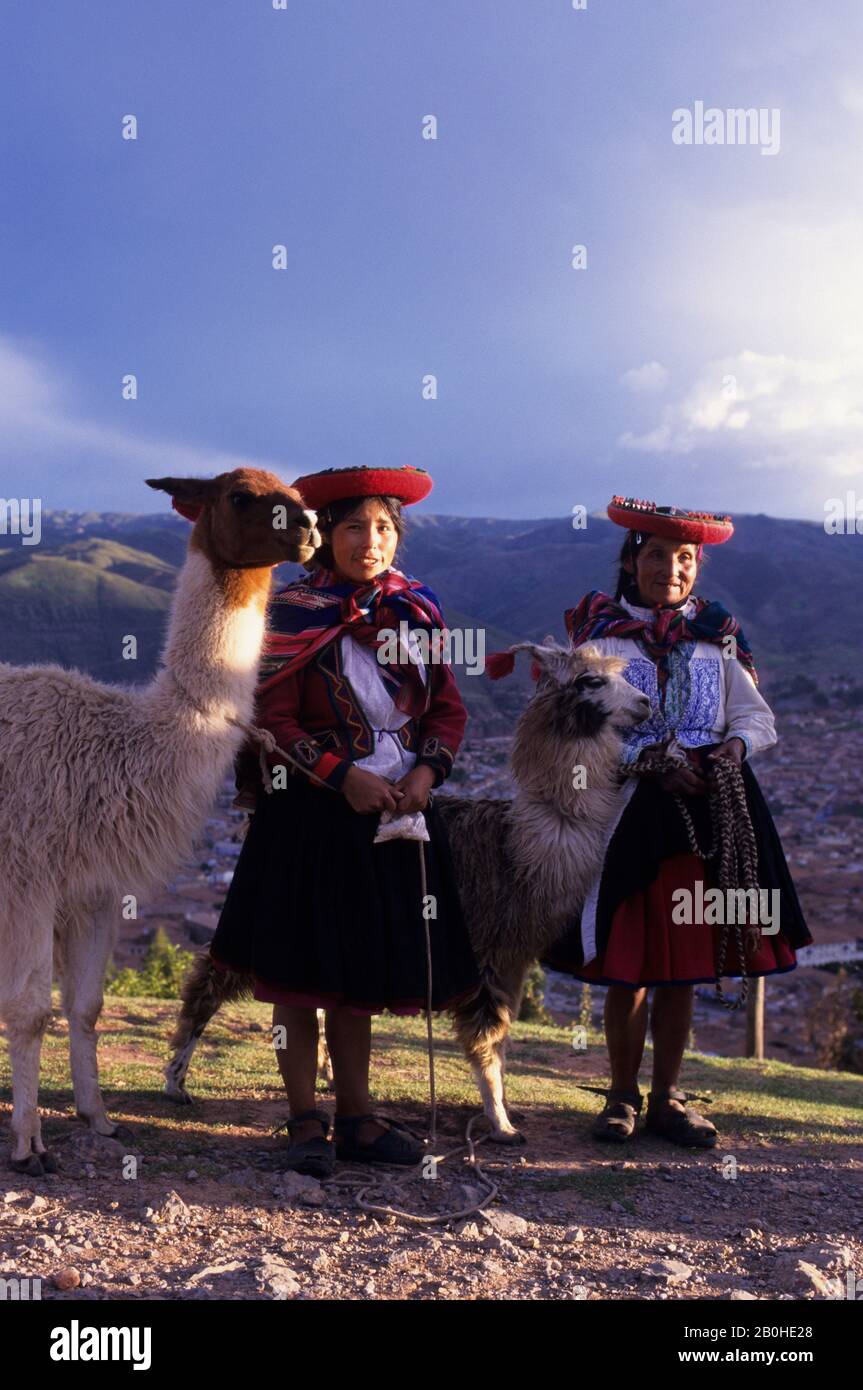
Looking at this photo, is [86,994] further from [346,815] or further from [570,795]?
[570,795]

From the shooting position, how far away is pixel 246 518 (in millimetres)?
3217

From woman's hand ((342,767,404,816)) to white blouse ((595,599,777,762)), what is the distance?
1058 mm

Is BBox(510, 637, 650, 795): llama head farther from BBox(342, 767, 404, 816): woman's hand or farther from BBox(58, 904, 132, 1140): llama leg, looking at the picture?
BBox(58, 904, 132, 1140): llama leg

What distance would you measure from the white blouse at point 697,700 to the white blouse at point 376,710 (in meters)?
0.93

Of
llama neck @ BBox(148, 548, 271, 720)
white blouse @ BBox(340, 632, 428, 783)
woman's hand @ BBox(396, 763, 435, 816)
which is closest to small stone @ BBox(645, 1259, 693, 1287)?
woman's hand @ BBox(396, 763, 435, 816)

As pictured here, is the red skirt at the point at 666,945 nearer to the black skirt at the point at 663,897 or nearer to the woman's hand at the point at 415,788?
the black skirt at the point at 663,897

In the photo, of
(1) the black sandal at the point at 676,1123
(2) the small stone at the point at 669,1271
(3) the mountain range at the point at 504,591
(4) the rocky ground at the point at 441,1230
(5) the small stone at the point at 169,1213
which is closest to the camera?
(4) the rocky ground at the point at 441,1230

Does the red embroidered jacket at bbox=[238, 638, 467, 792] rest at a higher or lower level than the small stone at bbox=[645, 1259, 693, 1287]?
higher

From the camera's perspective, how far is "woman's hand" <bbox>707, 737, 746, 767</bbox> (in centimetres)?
372

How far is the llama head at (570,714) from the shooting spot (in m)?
3.87

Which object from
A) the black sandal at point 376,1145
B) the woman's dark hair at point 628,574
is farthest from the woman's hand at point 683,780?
the black sandal at point 376,1145

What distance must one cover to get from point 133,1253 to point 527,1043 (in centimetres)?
419

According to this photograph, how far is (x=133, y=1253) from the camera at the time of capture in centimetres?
261

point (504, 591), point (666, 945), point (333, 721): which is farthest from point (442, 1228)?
point (504, 591)
